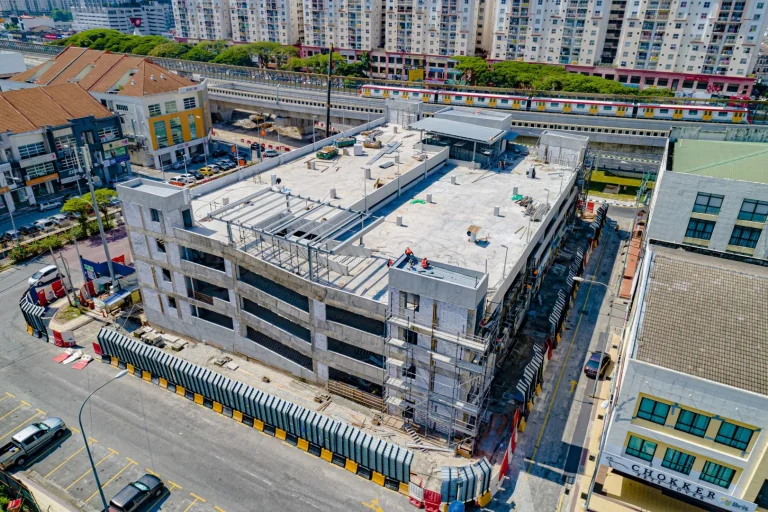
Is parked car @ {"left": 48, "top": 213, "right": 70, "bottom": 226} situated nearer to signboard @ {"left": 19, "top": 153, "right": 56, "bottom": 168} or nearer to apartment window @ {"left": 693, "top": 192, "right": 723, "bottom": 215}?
signboard @ {"left": 19, "top": 153, "right": 56, "bottom": 168}

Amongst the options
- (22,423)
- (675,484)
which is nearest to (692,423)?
(675,484)

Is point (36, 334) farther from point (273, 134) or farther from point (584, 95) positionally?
point (584, 95)

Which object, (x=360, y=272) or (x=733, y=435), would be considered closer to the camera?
(x=733, y=435)

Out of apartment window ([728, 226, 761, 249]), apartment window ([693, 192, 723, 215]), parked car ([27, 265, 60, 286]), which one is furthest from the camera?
parked car ([27, 265, 60, 286])

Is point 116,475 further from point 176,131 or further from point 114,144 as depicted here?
point 176,131

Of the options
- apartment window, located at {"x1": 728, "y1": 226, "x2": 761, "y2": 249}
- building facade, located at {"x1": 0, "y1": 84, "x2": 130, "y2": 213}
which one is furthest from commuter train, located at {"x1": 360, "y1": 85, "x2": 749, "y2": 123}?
building facade, located at {"x1": 0, "y1": 84, "x2": 130, "y2": 213}

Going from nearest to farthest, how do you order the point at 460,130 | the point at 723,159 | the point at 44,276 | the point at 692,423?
1. the point at 692,423
2. the point at 723,159
3. the point at 44,276
4. the point at 460,130
